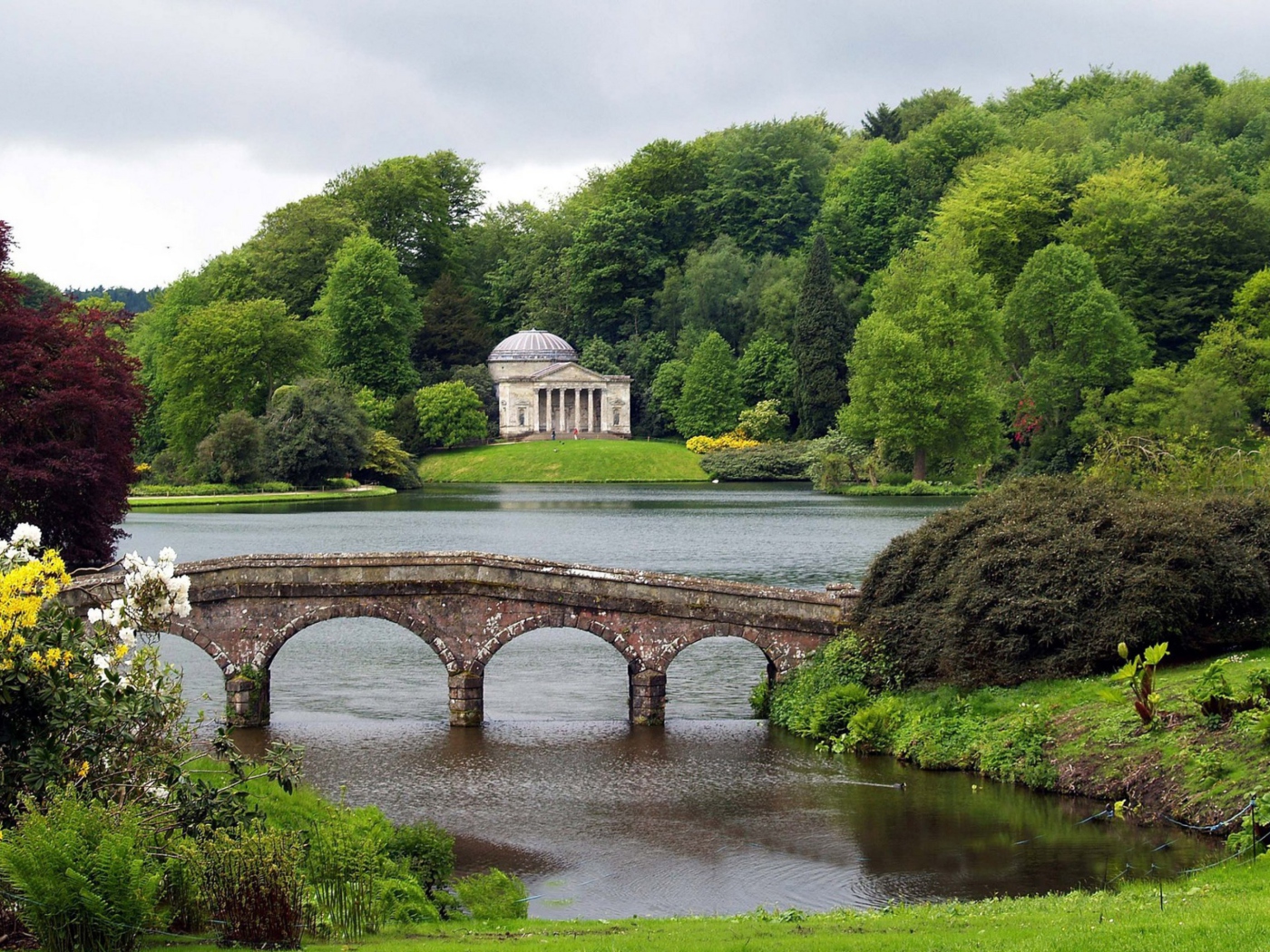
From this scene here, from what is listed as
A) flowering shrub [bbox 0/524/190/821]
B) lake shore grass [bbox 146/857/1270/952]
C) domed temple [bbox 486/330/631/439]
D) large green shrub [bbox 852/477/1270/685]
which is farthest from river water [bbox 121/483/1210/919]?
domed temple [bbox 486/330/631/439]

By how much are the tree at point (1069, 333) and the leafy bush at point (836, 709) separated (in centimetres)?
6013

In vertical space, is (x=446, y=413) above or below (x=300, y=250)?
below

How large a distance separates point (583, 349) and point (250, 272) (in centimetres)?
3091

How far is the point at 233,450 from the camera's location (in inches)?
3777

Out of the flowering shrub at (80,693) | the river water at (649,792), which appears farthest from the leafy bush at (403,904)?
the flowering shrub at (80,693)

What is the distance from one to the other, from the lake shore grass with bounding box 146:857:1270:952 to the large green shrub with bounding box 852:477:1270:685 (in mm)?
8992

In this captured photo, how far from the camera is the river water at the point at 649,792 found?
19969 millimetres

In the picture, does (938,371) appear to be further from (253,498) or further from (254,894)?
(254,894)

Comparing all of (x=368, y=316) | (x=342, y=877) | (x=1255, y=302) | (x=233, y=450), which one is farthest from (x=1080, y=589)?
(x=368, y=316)

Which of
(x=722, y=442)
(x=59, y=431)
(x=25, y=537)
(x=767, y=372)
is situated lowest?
(x=25, y=537)

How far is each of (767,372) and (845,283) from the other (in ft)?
29.1

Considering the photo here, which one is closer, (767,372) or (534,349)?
(767,372)

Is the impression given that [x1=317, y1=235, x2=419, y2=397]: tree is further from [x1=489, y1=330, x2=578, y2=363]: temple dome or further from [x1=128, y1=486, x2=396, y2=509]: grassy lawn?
[x1=128, y1=486, x2=396, y2=509]: grassy lawn

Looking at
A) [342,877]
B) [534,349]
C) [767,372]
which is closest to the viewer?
[342,877]
